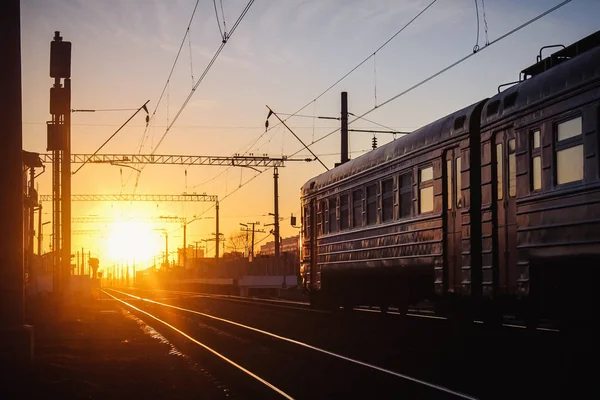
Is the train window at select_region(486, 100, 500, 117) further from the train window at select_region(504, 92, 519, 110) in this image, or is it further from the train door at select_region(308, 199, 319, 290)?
the train door at select_region(308, 199, 319, 290)

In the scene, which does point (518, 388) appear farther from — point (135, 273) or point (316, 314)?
point (135, 273)

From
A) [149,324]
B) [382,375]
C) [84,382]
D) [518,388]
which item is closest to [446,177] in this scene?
[382,375]

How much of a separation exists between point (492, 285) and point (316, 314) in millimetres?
12743

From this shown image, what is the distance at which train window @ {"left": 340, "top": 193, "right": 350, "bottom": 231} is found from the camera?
71.2ft

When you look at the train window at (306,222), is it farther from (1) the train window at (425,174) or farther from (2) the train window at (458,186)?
(2) the train window at (458,186)

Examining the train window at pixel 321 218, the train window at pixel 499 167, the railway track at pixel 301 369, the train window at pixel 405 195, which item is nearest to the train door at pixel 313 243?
the train window at pixel 321 218

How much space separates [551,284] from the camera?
40.7ft

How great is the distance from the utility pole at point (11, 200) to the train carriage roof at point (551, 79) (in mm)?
7560

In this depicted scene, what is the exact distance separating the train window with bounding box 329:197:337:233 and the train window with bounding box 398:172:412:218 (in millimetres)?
4968

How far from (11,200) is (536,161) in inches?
326

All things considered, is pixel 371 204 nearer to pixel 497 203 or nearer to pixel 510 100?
pixel 497 203

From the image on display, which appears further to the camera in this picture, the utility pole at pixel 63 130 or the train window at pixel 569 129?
the utility pole at pixel 63 130

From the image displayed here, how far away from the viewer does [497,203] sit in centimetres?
1373

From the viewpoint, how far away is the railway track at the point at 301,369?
10922 millimetres
